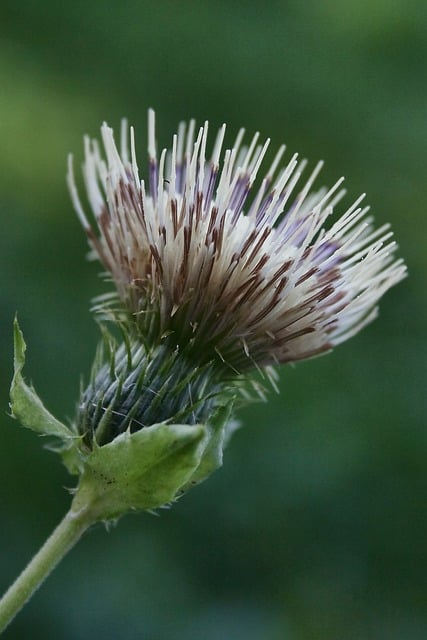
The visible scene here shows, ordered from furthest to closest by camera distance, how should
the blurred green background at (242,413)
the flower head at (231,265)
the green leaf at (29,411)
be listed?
the blurred green background at (242,413), the flower head at (231,265), the green leaf at (29,411)

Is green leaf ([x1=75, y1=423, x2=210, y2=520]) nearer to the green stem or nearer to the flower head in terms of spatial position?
the green stem

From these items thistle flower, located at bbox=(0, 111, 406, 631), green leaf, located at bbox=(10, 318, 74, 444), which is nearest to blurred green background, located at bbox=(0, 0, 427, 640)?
thistle flower, located at bbox=(0, 111, 406, 631)

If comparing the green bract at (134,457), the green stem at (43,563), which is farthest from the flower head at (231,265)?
the green stem at (43,563)

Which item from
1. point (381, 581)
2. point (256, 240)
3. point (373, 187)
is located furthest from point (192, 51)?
point (256, 240)

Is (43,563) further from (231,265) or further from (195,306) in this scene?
(231,265)

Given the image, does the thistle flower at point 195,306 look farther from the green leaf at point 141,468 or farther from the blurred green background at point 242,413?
the blurred green background at point 242,413

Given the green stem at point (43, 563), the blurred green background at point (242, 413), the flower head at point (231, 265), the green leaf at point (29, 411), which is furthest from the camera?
the blurred green background at point (242, 413)
